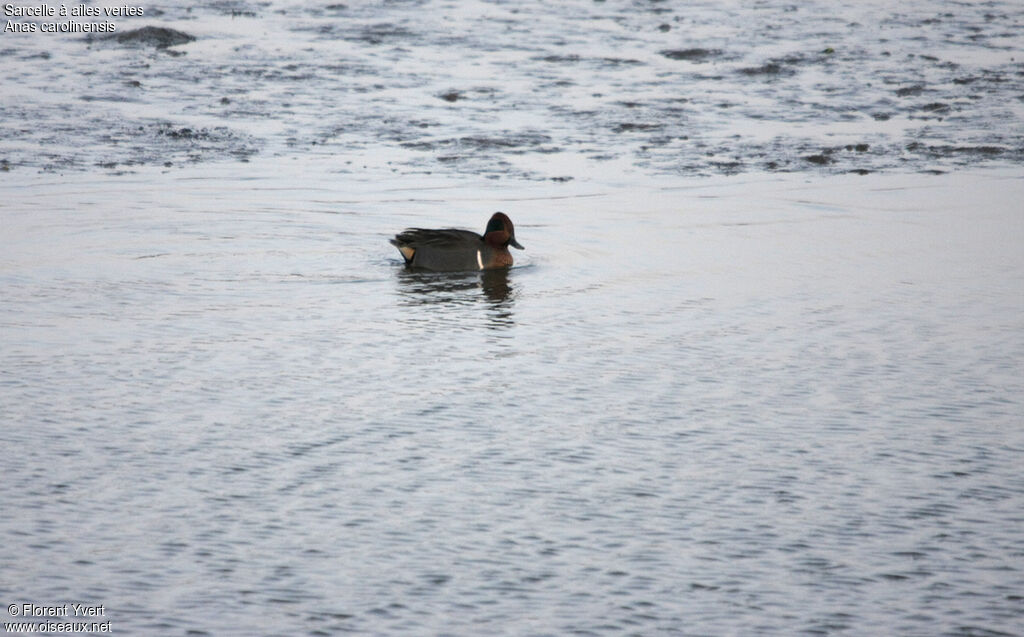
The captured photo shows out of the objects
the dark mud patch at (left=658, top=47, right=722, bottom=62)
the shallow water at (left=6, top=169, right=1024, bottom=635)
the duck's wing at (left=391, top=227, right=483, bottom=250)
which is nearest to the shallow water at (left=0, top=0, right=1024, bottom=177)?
the dark mud patch at (left=658, top=47, right=722, bottom=62)

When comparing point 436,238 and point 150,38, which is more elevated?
point 150,38

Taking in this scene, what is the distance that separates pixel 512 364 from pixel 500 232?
11.6 feet

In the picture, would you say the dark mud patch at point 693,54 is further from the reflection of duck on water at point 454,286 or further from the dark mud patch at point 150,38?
the reflection of duck on water at point 454,286

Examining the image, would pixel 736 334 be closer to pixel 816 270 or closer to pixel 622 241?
pixel 816 270

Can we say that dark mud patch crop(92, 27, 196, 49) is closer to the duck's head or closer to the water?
the water

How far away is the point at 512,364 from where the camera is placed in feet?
29.8

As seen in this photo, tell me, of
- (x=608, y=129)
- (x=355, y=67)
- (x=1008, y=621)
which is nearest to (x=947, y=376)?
(x=1008, y=621)

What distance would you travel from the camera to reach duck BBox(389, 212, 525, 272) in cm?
1220

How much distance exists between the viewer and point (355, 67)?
20.5 metres

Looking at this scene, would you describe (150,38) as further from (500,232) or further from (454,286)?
(454,286)

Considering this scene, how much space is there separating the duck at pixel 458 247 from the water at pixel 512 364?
0.92ft

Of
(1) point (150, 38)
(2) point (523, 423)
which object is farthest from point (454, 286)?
(1) point (150, 38)

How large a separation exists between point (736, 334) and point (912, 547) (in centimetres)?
363

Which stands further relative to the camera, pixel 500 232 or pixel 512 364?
pixel 500 232
